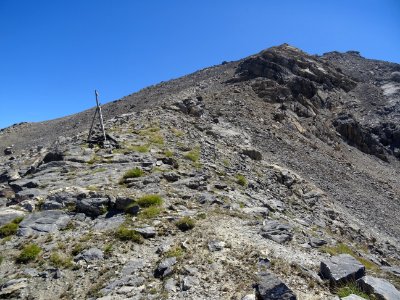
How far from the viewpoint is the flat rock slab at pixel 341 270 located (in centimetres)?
1045

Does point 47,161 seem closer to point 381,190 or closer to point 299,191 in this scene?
point 299,191

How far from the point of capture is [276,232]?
13.9 m

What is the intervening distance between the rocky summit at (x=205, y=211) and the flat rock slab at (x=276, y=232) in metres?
0.06

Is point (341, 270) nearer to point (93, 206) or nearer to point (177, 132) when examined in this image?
point (93, 206)

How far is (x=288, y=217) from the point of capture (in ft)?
60.3

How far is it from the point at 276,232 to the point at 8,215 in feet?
34.8

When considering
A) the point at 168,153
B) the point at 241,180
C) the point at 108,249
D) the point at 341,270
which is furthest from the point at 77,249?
the point at 241,180

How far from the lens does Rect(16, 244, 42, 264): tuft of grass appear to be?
12.3 meters

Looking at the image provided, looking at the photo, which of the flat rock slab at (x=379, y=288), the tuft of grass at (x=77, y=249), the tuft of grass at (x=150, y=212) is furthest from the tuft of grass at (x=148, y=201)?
the flat rock slab at (x=379, y=288)

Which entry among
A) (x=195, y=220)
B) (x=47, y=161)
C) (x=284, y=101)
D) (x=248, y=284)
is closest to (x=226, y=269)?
(x=248, y=284)

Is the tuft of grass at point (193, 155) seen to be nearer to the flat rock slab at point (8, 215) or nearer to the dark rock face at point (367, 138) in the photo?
the flat rock slab at point (8, 215)

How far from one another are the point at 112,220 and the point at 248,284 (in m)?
6.62

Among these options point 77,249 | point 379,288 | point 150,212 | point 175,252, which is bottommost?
point 379,288

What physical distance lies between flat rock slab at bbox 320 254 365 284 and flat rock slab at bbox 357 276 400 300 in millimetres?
348
